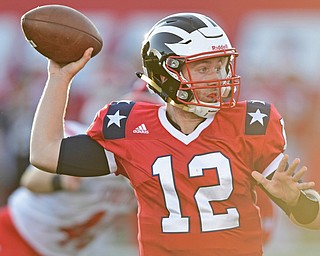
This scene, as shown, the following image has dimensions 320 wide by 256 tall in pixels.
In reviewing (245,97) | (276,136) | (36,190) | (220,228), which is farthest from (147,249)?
(245,97)

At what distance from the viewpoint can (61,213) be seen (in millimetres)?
4875

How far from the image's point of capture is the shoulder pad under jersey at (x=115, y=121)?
9.59 ft

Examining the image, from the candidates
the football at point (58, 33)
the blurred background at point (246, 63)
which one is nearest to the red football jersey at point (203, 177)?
the football at point (58, 33)

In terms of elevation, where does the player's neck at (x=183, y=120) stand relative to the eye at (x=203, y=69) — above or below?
below

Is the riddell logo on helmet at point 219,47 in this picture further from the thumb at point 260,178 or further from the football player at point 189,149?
the thumb at point 260,178

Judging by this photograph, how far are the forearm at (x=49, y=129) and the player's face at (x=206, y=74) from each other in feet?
1.44

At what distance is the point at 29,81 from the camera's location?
6.91 metres

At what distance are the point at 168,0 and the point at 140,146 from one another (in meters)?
4.05

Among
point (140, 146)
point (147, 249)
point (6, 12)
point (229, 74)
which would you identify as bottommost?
point (6, 12)

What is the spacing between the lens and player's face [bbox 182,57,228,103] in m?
2.84

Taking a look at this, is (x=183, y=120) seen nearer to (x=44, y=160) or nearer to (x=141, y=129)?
(x=141, y=129)

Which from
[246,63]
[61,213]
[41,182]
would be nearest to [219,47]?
[41,182]

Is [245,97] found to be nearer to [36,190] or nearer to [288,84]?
[288,84]

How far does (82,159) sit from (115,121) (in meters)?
0.17
